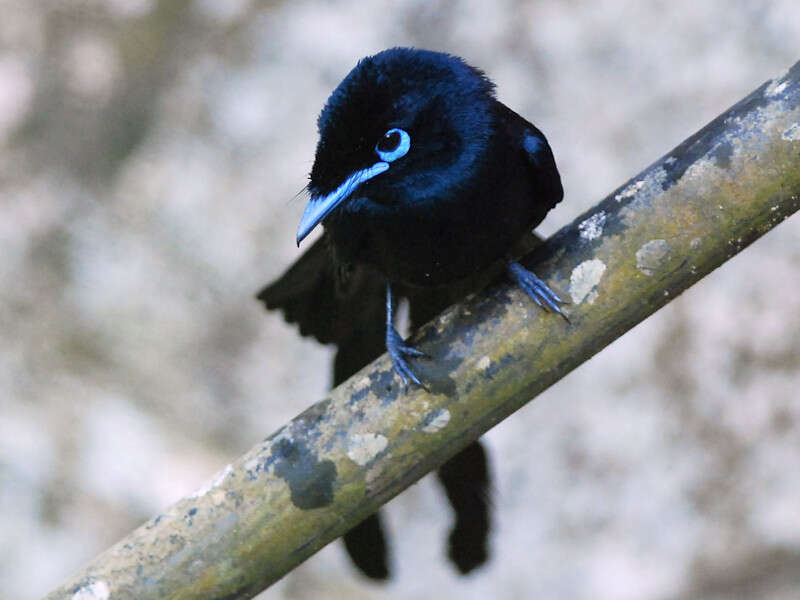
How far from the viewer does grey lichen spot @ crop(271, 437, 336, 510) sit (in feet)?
5.03

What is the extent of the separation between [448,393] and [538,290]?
223 mm

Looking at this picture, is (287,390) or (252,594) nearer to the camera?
(252,594)

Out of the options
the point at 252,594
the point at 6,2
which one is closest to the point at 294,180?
the point at 6,2

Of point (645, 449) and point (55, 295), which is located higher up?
point (55, 295)

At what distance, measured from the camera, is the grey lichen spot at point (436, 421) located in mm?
1521

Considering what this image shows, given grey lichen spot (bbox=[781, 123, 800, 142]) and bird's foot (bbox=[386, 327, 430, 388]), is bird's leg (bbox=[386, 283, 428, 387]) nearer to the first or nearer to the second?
bird's foot (bbox=[386, 327, 430, 388])

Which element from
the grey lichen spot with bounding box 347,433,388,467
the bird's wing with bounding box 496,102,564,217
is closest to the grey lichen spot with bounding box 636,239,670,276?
→ the bird's wing with bounding box 496,102,564,217

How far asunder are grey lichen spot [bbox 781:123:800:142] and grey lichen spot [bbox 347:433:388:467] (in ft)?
2.57

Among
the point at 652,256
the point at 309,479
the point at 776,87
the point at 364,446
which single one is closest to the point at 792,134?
the point at 776,87

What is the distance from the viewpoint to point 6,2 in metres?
2.65

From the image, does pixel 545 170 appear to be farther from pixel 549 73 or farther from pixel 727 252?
pixel 549 73

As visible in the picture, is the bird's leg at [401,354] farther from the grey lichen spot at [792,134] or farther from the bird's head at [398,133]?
the grey lichen spot at [792,134]

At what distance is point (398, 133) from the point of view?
4.85ft

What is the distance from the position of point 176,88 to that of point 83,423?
99 centimetres
